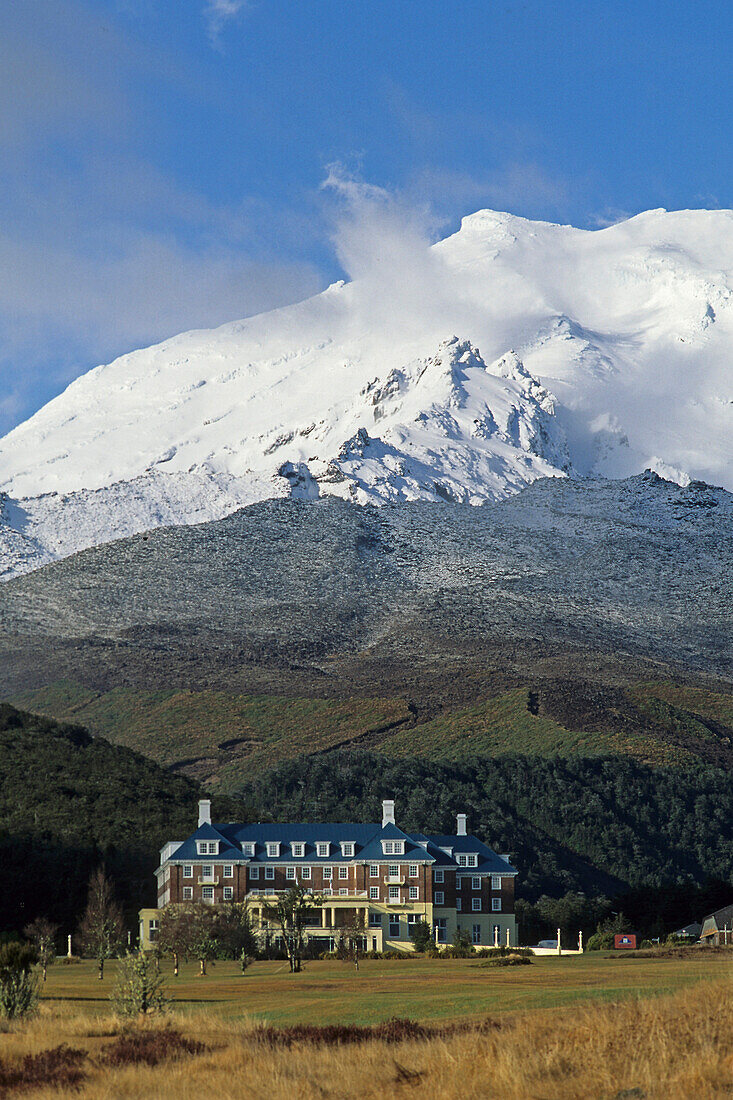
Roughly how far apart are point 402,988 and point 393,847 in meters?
36.9

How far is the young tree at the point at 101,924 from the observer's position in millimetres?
56125

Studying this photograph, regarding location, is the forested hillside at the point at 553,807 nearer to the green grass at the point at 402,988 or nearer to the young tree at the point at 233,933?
the young tree at the point at 233,933

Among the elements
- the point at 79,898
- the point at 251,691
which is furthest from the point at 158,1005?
the point at 251,691

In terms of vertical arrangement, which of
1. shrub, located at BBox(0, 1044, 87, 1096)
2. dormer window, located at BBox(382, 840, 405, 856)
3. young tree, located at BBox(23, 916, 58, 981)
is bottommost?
young tree, located at BBox(23, 916, 58, 981)

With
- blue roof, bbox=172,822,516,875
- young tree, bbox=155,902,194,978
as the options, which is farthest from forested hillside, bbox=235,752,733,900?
young tree, bbox=155,902,194,978

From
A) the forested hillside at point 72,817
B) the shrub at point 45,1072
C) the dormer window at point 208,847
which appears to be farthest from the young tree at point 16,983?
the forested hillside at point 72,817

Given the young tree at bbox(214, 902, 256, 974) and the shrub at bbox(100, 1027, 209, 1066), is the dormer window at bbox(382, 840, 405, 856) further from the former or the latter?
the shrub at bbox(100, 1027, 209, 1066)

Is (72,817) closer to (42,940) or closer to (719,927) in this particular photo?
(42,940)

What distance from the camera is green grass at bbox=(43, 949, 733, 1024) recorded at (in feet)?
99.5

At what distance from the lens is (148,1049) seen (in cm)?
2309

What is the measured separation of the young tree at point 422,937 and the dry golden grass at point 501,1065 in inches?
1784

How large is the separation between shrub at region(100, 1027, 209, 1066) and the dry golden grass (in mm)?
323

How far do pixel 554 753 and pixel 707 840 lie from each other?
27.8 m

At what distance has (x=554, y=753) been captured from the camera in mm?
152000
